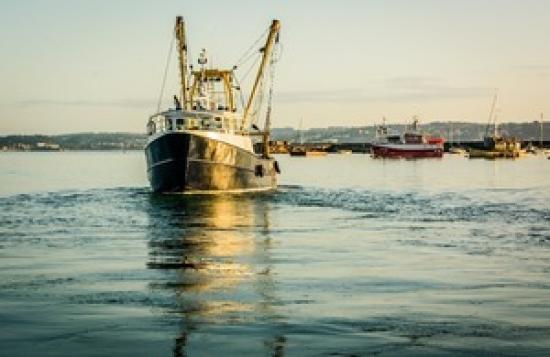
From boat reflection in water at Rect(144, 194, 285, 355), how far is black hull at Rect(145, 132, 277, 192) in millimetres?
15591

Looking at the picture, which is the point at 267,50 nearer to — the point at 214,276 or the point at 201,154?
the point at 201,154

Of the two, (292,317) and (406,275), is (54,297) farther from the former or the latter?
(406,275)

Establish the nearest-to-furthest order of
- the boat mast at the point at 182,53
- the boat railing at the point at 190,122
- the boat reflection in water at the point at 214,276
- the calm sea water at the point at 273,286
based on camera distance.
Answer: the calm sea water at the point at 273,286 → the boat reflection in water at the point at 214,276 → the boat railing at the point at 190,122 → the boat mast at the point at 182,53

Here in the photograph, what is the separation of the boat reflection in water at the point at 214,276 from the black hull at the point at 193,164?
51.2ft

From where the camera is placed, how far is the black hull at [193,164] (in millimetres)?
63906

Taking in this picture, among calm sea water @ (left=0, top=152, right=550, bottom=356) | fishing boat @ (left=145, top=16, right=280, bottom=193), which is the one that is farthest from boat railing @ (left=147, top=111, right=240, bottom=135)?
calm sea water @ (left=0, top=152, right=550, bottom=356)

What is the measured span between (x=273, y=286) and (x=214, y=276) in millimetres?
2512

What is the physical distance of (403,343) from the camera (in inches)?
570

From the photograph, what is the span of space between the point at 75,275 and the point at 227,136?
147 ft

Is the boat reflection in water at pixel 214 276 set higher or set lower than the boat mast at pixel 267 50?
lower

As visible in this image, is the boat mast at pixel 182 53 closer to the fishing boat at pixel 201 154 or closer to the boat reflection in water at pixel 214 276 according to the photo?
the fishing boat at pixel 201 154

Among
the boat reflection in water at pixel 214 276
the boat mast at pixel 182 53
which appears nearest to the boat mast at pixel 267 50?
the boat mast at pixel 182 53

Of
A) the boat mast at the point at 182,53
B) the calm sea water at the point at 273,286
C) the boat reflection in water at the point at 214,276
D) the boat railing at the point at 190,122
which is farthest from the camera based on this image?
the boat mast at the point at 182,53

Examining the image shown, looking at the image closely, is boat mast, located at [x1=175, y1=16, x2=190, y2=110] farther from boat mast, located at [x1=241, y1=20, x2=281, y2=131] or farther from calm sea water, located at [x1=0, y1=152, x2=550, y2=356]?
calm sea water, located at [x1=0, y1=152, x2=550, y2=356]
